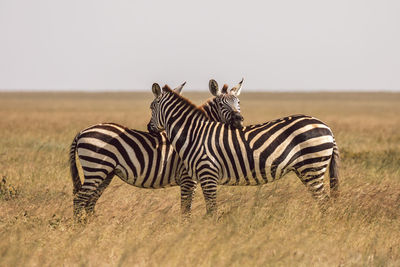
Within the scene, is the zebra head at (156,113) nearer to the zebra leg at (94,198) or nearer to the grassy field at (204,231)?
the zebra leg at (94,198)

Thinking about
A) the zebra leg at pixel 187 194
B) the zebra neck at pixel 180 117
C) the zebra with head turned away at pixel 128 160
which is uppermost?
the zebra neck at pixel 180 117

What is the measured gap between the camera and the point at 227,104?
8.12 meters

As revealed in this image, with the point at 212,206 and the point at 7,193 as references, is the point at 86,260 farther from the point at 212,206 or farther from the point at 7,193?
the point at 7,193

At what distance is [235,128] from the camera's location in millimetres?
7961

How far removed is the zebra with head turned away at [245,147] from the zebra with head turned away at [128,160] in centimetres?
28

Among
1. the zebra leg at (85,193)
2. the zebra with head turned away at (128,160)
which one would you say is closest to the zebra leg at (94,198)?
the zebra with head turned away at (128,160)

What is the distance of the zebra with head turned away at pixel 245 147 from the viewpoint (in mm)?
7660

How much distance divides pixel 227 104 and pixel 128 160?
1649 mm

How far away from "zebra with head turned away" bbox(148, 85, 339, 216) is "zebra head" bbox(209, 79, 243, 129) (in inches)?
6.0

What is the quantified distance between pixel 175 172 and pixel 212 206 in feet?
3.01

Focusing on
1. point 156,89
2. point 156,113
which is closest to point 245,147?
point 156,113

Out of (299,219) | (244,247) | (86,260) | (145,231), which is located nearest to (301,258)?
(244,247)
